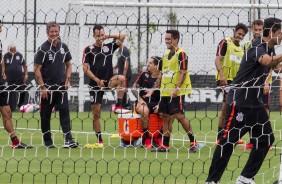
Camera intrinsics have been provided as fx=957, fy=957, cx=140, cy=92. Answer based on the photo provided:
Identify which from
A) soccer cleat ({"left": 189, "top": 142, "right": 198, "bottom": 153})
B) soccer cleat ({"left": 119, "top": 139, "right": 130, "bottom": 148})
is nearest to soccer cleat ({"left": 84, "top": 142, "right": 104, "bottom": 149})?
soccer cleat ({"left": 119, "top": 139, "right": 130, "bottom": 148})

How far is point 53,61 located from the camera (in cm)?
1400

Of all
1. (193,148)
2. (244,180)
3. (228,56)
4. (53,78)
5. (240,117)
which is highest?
(228,56)

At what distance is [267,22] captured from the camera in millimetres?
9539

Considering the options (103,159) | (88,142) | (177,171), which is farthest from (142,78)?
(177,171)

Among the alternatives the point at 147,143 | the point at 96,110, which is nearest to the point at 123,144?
the point at 147,143

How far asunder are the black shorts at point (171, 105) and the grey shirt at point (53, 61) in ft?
5.10

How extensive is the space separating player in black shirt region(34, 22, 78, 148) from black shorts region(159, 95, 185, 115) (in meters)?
1.38

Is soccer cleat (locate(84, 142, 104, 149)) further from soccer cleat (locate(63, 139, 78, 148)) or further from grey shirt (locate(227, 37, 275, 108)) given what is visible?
grey shirt (locate(227, 37, 275, 108))

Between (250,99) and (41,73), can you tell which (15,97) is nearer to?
(41,73)

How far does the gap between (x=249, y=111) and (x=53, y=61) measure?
5017 mm

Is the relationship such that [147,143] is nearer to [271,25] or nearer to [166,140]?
[166,140]

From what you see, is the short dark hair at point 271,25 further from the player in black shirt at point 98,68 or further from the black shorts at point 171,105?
the player in black shirt at point 98,68

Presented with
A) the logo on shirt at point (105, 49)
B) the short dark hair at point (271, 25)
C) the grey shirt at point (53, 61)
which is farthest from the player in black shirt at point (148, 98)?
the short dark hair at point (271, 25)

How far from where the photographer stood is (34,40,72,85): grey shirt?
545 inches
